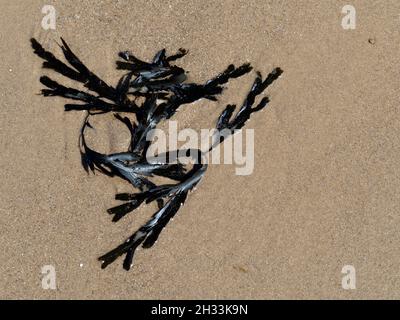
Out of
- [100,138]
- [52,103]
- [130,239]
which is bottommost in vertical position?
[130,239]

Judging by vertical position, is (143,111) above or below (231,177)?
above

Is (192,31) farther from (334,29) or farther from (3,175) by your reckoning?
(3,175)

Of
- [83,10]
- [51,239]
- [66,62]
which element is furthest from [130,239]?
[83,10]
